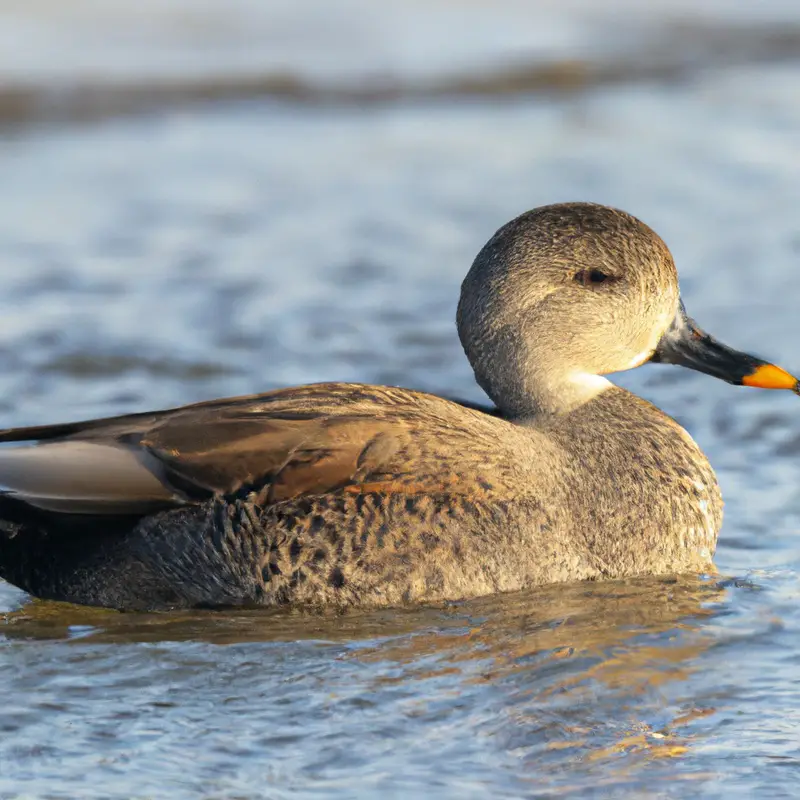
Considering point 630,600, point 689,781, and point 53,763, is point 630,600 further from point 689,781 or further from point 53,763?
point 53,763

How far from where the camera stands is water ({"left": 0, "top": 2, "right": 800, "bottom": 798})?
489 cm

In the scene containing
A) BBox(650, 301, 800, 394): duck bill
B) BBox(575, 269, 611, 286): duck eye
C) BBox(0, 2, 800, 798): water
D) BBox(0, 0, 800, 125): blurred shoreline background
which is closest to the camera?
BBox(0, 2, 800, 798): water

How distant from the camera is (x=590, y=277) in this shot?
676 centimetres

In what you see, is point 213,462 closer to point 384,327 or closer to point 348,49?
point 384,327

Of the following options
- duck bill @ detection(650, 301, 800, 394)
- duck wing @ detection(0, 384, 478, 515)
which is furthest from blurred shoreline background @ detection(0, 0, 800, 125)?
duck wing @ detection(0, 384, 478, 515)

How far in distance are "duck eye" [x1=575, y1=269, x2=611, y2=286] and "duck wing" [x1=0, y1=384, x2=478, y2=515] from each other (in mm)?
1023

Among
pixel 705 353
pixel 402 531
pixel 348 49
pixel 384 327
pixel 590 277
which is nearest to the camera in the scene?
pixel 402 531

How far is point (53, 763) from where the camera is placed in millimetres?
4777

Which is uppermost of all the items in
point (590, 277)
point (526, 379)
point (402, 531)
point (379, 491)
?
point (590, 277)

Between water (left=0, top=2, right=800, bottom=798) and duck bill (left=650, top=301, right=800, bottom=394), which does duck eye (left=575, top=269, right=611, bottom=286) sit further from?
water (left=0, top=2, right=800, bottom=798)

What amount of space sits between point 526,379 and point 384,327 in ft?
9.14

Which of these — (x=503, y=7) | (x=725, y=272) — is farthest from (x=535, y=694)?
(x=503, y=7)

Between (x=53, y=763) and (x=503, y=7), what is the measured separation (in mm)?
12873

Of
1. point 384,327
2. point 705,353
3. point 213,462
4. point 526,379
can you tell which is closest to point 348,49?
point 384,327
